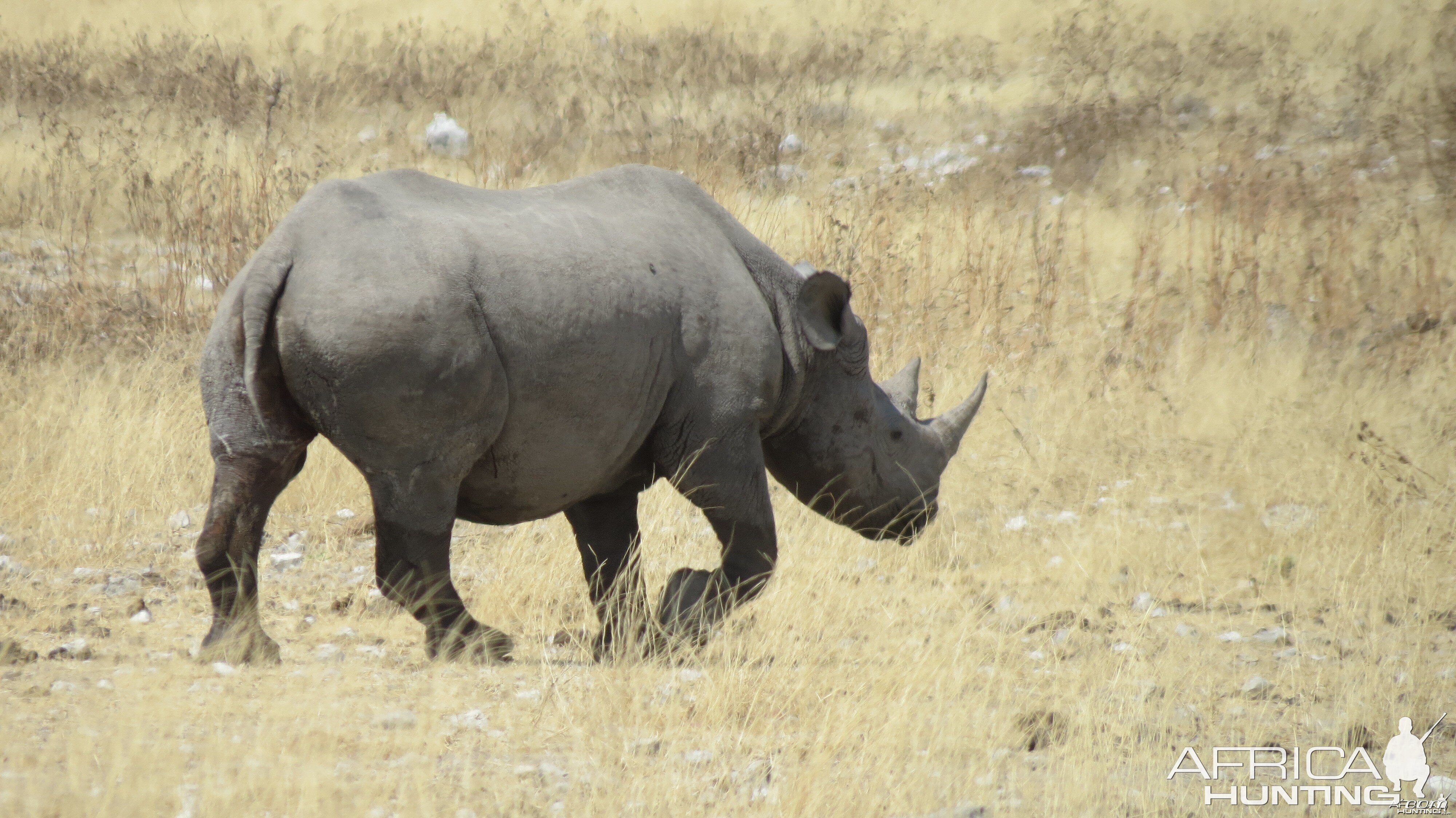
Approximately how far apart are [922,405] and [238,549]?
4.49m

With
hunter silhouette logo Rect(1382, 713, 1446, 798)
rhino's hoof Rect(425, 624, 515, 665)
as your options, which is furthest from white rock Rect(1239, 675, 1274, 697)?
rhino's hoof Rect(425, 624, 515, 665)

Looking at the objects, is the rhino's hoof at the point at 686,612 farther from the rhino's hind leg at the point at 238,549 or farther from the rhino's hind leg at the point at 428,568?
the rhino's hind leg at the point at 238,549

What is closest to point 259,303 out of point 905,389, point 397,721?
point 397,721

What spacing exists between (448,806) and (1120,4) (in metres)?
16.9

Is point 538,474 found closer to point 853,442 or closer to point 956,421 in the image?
point 853,442

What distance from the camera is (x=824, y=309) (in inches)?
214

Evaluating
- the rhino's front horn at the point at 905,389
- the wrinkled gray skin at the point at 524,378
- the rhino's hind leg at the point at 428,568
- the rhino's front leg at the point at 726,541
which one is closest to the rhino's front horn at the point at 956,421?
the rhino's front horn at the point at 905,389

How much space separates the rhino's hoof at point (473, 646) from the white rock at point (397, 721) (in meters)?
0.72

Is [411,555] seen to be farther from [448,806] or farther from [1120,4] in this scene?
[1120,4]

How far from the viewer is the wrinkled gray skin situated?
13.9 ft

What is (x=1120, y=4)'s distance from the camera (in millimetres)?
18016

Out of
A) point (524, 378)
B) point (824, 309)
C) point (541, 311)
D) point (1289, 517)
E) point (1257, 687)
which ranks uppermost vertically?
point (541, 311)

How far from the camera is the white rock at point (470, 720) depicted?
3938mm

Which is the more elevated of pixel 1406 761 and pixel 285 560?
pixel 1406 761
